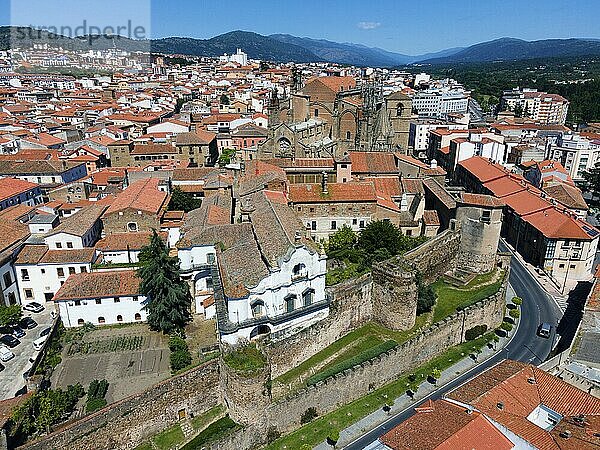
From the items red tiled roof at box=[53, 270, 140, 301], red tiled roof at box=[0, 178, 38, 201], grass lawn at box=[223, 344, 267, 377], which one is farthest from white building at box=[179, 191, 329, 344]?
red tiled roof at box=[0, 178, 38, 201]

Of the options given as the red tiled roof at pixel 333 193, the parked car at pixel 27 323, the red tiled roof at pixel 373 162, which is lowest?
the parked car at pixel 27 323

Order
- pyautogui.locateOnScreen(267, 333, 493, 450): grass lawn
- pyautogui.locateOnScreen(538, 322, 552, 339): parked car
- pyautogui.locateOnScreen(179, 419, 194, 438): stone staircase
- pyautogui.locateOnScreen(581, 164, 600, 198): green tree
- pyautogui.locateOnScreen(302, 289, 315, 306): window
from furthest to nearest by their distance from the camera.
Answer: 1. pyautogui.locateOnScreen(581, 164, 600, 198): green tree
2. pyautogui.locateOnScreen(538, 322, 552, 339): parked car
3. pyautogui.locateOnScreen(302, 289, 315, 306): window
4. pyautogui.locateOnScreen(267, 333, 493, 450): grass lawn
5. pyautogui.locateOnScreen(179, 419, 194, 438): stone staircase

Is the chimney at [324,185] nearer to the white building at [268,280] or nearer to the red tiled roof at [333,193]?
the red tiled roof at [333,193]

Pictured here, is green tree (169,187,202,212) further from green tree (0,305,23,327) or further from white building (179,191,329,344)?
green tree (0,305,23,327)

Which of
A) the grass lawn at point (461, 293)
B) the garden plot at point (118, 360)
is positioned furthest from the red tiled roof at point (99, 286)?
the grass lawn at point (461, 293)

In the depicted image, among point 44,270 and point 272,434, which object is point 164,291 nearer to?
point 44,270

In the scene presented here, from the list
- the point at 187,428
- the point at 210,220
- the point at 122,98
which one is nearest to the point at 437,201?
the point at 210,220

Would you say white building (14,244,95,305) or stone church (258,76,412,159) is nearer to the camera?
white building (14,244,95,305)
